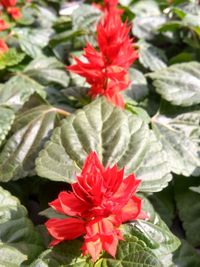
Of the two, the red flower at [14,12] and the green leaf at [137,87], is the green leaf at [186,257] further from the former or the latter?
the red flower at [14,12]

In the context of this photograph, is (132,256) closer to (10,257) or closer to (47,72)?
(10,257)

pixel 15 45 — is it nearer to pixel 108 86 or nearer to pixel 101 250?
pixel 108 86

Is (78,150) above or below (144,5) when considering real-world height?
above

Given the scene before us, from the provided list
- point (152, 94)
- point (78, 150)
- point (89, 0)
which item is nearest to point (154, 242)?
point (78, 150)

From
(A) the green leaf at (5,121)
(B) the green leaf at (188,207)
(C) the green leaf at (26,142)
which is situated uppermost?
(A) the green leaf at (5,121)

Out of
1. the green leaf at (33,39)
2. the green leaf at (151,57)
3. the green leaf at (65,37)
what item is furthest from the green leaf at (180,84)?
the green leaf at (33,39)
